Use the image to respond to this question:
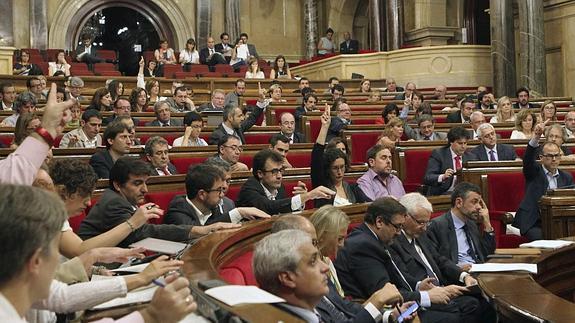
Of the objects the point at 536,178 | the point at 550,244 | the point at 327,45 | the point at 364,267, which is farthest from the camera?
the point at 327,45

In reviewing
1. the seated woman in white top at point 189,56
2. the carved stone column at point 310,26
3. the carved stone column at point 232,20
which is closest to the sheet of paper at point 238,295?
the seated woman in white top at point 189,56

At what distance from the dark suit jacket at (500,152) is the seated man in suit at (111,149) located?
281cm

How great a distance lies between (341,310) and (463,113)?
5779mm

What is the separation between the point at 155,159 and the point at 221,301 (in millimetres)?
3331

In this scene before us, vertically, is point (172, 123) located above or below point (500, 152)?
above

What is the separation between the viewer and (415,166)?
6.46 metres

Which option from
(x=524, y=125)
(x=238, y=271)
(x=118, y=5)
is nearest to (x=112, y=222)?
(x=238, y=271)

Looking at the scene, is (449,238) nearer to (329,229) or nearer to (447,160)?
(329,229)

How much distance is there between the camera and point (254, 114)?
702 cm

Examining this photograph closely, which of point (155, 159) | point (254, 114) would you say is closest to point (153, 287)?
point (155, 159)

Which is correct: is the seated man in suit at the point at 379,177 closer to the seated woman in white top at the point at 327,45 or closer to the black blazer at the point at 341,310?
the black blazer at the point at 341,310

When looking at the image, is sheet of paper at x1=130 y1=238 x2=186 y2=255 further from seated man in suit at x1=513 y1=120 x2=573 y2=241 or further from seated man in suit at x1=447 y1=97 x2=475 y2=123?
seated man in suit at x1=447 y1=97 x2=475 y2=123

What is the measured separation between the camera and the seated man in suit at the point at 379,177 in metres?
5.06

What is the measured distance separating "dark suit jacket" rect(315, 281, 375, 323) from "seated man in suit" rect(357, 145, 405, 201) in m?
2.17
